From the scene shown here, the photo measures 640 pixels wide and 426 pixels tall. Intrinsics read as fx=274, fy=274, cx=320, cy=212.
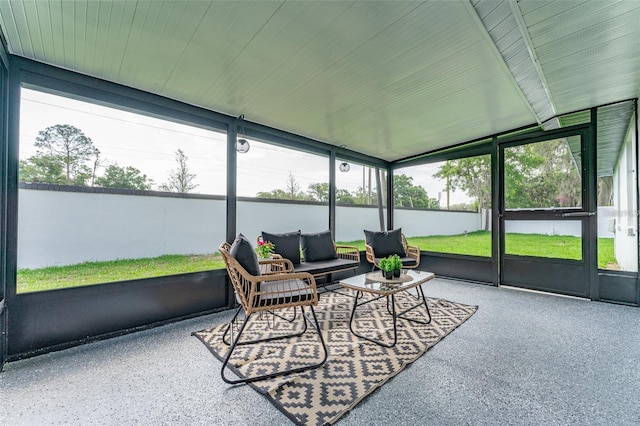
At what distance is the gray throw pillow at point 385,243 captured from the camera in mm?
4395

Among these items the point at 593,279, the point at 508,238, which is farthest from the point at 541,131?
the point at 593,279

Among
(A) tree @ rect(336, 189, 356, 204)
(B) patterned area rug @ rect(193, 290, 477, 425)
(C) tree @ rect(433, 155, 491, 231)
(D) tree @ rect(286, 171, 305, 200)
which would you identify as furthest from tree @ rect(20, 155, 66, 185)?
(C) tree @ rect(433, 155, 491, 231)

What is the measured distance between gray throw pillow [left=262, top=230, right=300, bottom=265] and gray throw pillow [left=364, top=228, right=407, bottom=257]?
133 cm

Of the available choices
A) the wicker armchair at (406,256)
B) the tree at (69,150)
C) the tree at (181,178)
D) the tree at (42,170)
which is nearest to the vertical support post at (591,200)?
the wicker armchair at (406,256)

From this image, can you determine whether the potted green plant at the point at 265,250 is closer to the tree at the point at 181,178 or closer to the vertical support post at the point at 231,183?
the vertical support post at the point at 231,183

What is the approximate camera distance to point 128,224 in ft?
9.30

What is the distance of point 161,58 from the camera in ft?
7.43

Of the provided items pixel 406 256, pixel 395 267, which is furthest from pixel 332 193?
pixel 395 267

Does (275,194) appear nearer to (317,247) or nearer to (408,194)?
(317,247)

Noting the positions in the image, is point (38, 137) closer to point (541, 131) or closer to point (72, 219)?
point (72, 219)

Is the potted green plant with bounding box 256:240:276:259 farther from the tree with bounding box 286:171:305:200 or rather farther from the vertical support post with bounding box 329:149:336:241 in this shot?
the vertical support post with bounding box 329:149:336:241

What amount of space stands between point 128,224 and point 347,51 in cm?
270

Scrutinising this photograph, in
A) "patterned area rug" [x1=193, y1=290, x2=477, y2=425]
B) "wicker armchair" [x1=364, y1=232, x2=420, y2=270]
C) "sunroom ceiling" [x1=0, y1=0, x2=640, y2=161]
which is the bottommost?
"patterned area rug" [x1=193, y1=290, x2=477, y2=425]

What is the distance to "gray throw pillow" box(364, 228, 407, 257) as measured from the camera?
4.39 meters
